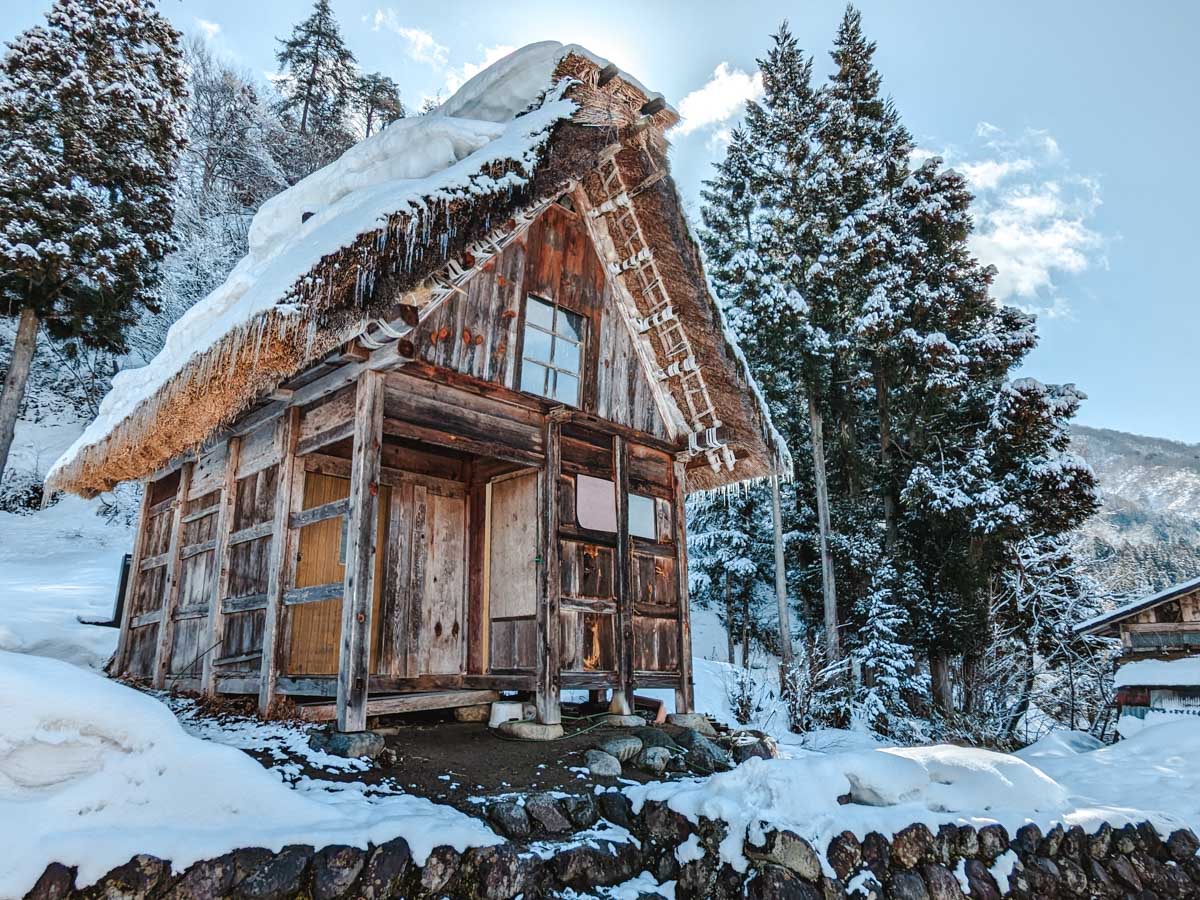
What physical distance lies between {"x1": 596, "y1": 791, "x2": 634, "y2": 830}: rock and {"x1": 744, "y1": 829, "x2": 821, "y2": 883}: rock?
89cm

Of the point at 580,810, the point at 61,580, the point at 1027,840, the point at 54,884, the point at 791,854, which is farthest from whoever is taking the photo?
the point at 61,580

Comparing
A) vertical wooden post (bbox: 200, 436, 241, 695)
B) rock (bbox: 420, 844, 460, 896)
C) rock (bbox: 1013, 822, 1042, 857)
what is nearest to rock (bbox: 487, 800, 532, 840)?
rock (bbox: 420, 844, 460, 896)

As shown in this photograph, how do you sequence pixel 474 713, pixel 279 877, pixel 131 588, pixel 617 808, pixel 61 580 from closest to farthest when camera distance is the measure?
pixel 279 877 → pixel 617 808 → pixel 474 713 → pixel 131 588 → pixel 61 580

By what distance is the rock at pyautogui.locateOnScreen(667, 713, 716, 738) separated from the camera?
7770mm

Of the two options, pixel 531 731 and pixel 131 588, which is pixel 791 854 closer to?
pixel 531 731

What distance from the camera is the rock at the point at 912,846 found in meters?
4.87

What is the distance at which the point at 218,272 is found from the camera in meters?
26.2

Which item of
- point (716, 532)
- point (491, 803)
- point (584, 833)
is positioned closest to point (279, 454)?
point (491, 803)

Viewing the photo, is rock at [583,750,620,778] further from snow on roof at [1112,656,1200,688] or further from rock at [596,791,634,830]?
snow on roof at [1112,656,1200,688]

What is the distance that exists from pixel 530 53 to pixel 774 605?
23.4 metres

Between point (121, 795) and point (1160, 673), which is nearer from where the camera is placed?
point (121, 795)

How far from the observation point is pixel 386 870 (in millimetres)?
3834

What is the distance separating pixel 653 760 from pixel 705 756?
623 mm

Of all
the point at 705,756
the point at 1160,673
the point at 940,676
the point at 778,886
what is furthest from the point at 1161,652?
the point at 778,886
